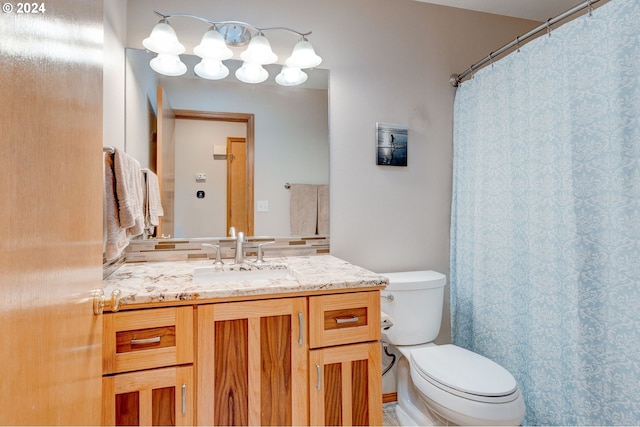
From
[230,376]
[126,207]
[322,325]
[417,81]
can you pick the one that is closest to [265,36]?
[417,81]

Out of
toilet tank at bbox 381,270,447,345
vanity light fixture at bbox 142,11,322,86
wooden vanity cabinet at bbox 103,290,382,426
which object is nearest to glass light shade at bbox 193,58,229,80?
vanity light fixture at bbox 142,11,322,86

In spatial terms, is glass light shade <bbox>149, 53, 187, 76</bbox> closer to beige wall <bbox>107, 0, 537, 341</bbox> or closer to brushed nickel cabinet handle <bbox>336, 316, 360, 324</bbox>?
beige wall <bbox>107, 0, 537, 341</bbox>

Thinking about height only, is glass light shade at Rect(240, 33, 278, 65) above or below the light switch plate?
above

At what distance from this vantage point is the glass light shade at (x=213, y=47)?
5.14ft

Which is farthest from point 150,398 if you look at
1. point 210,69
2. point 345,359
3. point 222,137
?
point 210,69

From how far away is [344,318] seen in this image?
1.25m

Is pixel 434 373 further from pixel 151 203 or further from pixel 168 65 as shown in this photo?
pixel 168 65

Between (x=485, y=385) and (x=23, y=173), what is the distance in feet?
5.09

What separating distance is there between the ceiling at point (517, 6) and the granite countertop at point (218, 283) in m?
1.80

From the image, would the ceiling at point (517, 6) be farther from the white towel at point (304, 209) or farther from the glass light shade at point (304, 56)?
the white towel at point (304, 209)

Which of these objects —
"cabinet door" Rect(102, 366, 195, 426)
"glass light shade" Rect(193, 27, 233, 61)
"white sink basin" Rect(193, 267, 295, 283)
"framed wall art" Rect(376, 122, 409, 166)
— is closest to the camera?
"cabinet door" Rect(102, 366, 195, 426)

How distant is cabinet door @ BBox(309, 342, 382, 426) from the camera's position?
1.21m

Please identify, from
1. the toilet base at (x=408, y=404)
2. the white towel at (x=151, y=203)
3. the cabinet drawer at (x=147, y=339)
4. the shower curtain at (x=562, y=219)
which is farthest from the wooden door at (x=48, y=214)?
the shower curtain at (x=562, y=219)

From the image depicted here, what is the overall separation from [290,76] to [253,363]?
4.83 ft
